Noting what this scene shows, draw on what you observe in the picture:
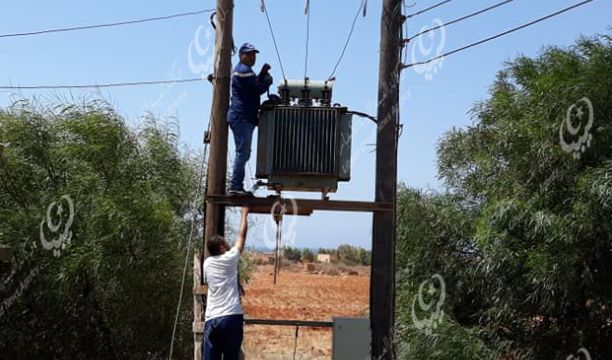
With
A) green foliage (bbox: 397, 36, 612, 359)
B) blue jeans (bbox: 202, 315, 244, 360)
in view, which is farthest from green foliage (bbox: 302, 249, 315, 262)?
blue jeans (bbox: 202, 315, 244, 360)

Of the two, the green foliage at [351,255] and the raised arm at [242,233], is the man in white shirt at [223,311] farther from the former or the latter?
the green foliage at [351,255]

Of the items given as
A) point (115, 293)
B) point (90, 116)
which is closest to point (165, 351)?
point (115, 293)

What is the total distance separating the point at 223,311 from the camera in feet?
24.0

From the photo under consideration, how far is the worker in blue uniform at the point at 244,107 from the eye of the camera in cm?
854

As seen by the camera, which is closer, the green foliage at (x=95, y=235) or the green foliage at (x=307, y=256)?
the green foliage at (x=95, y=235)

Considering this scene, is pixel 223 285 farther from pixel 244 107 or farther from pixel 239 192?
pixel 244 107

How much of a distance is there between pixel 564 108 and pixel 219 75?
23.4 feet

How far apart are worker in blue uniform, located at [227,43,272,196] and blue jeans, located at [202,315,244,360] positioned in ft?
5.55

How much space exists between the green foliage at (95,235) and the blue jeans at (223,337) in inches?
250

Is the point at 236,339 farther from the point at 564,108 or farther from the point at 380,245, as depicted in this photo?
the point at 564,108

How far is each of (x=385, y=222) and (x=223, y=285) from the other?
7.47ft

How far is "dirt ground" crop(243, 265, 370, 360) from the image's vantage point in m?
23.2

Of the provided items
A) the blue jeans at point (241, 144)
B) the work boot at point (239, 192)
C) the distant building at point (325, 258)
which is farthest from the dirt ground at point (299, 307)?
the blue jeans at point (241, 144)

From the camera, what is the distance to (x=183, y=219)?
1448cm
